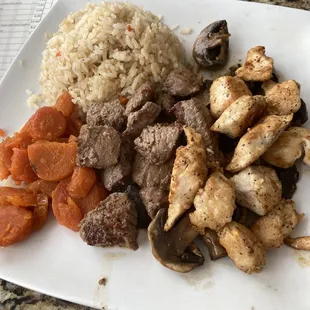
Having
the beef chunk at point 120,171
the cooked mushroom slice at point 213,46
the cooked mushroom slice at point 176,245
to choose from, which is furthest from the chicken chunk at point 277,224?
the cooked mushroom slice at point 213,46

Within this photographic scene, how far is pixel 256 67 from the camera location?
8.80ft

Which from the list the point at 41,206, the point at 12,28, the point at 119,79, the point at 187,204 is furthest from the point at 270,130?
the point at 12,28

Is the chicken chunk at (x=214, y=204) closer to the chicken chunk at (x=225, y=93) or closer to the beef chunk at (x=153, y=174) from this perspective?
the beef chunk at (x=153, y=174)

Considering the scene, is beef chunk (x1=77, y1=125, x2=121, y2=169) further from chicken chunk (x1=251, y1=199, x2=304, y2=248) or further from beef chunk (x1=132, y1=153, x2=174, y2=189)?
chicken chunk (x1=251, y1=199, x2=304, y2=248)

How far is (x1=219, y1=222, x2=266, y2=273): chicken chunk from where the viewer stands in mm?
2066

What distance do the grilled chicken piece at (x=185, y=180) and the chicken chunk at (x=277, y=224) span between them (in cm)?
36

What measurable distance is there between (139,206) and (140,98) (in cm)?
63

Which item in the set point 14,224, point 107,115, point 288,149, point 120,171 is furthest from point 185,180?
point 14,224

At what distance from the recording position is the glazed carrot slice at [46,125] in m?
2.76

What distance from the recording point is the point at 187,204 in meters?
2.22

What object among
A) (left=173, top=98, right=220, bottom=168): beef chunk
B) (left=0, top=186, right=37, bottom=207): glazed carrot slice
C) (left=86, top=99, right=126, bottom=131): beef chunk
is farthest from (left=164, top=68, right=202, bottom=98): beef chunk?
(left=0, top=186, right=37, bottom=207): glazed carrot slice

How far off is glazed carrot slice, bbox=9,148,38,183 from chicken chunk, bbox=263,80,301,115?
Answer: 142 cm

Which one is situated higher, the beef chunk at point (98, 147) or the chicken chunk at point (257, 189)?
the beef chunk at point (98, 147)

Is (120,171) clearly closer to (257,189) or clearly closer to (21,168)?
(21,168)
